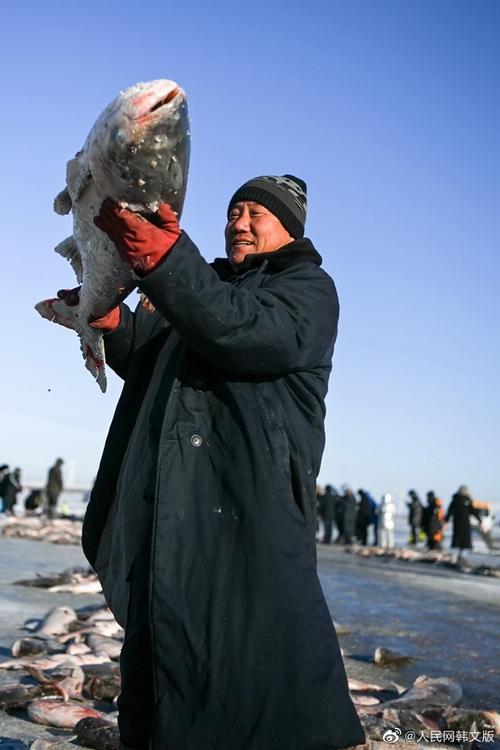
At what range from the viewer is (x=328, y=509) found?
99.6 ft

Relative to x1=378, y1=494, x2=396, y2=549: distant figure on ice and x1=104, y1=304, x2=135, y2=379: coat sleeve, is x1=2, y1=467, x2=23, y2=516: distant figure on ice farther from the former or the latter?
x1=104, y1=304, x2=135, y2=379: coat sleeve

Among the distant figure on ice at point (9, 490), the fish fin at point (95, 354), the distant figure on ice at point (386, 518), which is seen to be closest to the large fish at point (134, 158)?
the fish fin at point (95, 354)

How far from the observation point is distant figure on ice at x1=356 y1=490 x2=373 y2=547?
1232 inches

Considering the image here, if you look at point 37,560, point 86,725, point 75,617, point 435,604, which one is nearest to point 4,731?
point 86,725

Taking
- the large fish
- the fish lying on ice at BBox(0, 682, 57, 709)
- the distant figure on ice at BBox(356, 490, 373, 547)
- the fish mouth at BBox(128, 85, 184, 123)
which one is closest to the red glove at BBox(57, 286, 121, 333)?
the large fish

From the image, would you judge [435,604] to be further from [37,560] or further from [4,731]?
[4,731]

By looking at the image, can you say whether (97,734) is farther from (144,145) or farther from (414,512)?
(414,512)

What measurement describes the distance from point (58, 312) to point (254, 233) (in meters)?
0.84

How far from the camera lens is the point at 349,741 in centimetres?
209

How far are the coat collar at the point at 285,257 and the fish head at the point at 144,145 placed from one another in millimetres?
422

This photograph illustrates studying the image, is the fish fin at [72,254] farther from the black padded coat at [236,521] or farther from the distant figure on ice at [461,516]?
the distant figure on ice at [461,516]

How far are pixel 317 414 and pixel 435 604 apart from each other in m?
10.0

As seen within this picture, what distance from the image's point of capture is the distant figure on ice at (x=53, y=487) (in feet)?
96.9

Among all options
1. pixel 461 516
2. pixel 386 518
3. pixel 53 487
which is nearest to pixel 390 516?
pixel 386 518
